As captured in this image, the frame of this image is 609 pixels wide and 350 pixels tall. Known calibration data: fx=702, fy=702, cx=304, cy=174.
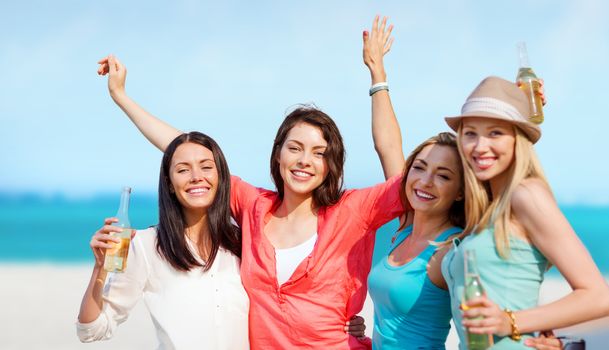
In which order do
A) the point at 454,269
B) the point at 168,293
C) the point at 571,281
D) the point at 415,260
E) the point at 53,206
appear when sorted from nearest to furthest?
the point at 571,281 → the point at 454,269 → the point at 415,260 → the point at 168,293 → the point at 53,206

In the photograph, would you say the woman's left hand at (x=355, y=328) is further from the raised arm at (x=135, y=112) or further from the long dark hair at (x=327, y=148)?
the raised arm at (x=135, y=112)

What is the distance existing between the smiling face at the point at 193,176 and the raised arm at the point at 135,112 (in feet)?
1.22

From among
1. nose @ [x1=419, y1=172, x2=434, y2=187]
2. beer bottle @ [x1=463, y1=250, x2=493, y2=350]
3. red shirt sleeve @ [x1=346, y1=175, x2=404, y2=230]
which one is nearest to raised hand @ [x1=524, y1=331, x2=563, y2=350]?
beer bottle @ [x1=463, y1=250, x2=493, y2=350]

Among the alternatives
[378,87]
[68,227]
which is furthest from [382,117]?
[68,227]

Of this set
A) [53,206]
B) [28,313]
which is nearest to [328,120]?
[28,313]

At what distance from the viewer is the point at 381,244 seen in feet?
67.1

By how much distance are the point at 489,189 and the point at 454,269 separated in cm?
42

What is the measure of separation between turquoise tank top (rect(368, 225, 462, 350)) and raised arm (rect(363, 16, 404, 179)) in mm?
853

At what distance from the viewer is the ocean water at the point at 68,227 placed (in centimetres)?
1912

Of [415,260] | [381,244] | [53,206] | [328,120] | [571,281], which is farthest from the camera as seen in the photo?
[53,206]

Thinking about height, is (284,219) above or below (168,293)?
above

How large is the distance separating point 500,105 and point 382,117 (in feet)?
4.33

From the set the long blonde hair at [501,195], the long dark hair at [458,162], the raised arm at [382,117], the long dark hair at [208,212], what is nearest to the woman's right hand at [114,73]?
the long dark hair at [208,212]

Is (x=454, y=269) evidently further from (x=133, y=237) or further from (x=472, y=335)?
(x=133, y=237)
